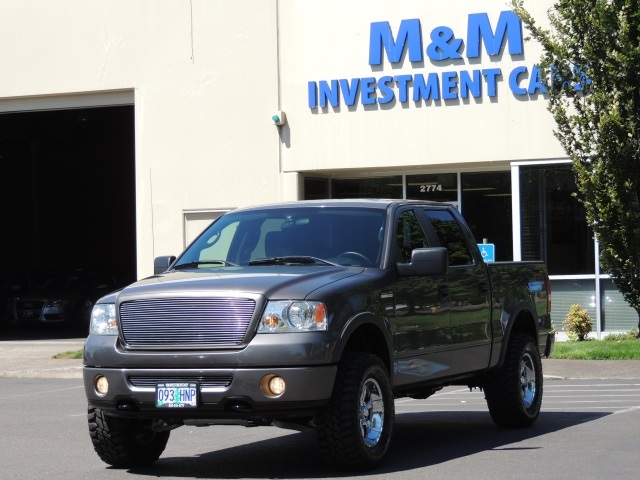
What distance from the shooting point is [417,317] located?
981cm

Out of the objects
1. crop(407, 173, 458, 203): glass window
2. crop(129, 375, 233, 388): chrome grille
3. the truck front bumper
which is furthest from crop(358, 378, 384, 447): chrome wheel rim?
crop(407, 173, 458, 203): glass window

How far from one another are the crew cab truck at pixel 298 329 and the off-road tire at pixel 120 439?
1cm

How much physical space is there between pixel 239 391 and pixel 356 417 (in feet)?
2.78

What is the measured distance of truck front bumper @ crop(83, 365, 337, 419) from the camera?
8.32 metres

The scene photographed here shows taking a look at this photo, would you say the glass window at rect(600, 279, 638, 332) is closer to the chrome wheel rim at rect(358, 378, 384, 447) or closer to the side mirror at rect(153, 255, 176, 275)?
the side mirror at rect(153, 255, 176, 275)

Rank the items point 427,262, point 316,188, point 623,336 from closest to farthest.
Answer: point 427,262 → point 623,336 → point 316,188

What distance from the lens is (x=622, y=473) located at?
8.52 meters

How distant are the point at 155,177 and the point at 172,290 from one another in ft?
57.4

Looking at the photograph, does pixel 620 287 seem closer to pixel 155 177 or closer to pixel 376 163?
pixel 376 163

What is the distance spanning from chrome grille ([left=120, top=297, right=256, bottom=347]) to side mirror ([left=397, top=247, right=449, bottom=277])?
1600 mm

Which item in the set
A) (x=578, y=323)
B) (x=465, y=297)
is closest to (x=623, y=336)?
(x=578, y=323)

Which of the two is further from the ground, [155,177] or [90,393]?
[155,177]

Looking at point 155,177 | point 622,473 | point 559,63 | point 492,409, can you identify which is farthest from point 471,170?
point 622,473

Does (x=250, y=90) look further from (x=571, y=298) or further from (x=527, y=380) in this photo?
(x=527, y=380)
